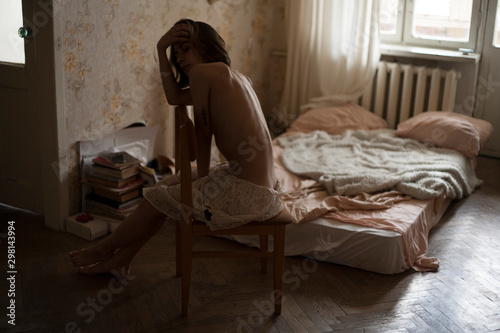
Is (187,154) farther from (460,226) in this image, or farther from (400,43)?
(400,43)

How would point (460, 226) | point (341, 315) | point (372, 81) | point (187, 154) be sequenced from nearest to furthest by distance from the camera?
1. point (187, 154)
2. point (341, 315)
3. point (460, 226)
4. point (372, 81)

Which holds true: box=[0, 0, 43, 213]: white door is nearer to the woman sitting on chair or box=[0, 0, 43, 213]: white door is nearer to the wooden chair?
the woman sitting on chair

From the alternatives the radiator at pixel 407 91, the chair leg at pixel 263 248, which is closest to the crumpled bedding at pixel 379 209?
the chair leg at pixel 263 248

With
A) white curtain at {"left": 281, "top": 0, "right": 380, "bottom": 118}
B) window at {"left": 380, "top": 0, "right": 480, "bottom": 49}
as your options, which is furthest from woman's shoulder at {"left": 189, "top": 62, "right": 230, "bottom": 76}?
window at {"left": 380, "top": 0, "right": 480, "bottom": 49}

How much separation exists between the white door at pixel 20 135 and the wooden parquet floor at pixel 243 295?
260 mm

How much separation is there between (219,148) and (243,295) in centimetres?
66

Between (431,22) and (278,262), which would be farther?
(431,22)

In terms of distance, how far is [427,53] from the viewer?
169 inches

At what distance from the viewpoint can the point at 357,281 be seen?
8.78 ft

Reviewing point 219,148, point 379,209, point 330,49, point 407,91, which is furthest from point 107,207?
point 407,91

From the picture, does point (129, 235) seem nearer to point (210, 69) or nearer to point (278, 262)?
point (278, 262)

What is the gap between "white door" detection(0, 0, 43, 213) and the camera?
3014 mm

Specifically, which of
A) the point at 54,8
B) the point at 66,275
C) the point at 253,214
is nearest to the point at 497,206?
the point at 253,214

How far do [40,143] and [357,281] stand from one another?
1757 millimetres
